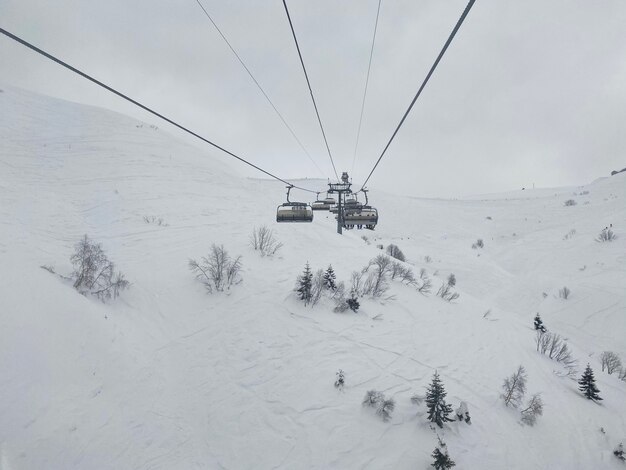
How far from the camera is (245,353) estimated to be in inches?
395

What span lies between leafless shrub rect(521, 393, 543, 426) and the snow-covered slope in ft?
1.05

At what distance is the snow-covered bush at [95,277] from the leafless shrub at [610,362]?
2129cm

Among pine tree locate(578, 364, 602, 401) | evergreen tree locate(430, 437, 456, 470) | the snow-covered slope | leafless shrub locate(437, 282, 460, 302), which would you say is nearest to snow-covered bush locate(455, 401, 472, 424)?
the snow-covered slope

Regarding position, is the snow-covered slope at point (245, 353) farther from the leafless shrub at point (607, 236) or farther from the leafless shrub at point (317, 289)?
the leafless shrub at point (607, 236)

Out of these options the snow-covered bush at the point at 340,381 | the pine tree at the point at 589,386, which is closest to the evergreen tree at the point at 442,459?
the snow-covered bush at the point at 340,381

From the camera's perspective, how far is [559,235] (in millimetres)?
31391

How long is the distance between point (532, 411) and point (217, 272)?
12.3 meters

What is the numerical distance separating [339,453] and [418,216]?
42897 millimetres

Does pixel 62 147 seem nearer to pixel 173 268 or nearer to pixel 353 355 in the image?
pixel 173 268

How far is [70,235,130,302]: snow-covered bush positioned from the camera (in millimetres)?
10555

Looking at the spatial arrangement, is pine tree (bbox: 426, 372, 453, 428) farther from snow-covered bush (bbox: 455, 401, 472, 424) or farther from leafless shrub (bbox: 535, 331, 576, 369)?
leafless shrub (bbox: 535, 331, 576, 369)

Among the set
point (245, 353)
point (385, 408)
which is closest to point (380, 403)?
point (385, 408)

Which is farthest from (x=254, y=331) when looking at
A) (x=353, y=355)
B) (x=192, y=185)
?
(x=192, y=185)

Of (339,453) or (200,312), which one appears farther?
(200,312)
